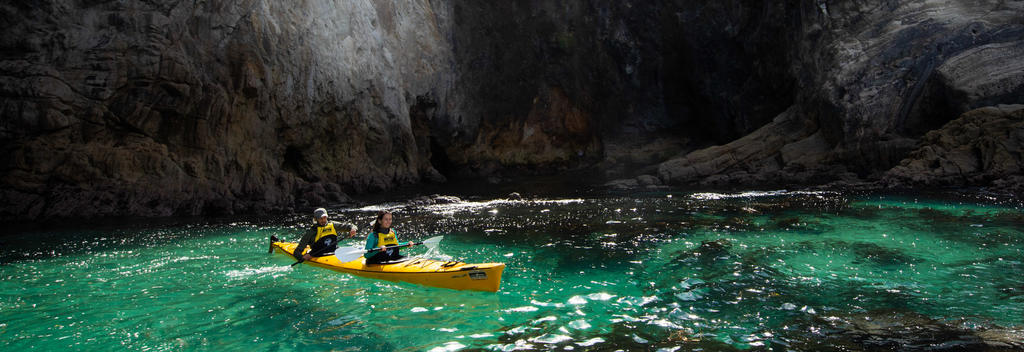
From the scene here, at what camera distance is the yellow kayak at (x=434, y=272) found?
22.9ft

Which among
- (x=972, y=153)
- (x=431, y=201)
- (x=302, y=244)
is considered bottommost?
(x=302, y=244)

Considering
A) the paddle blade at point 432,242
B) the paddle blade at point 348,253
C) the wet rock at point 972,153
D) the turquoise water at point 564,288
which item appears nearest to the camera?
the turquoise water at point 564,288

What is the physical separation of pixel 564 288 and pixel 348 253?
12.4 feet

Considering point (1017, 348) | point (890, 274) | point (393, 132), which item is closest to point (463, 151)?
point (393, 132)

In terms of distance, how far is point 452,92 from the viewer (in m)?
30.1

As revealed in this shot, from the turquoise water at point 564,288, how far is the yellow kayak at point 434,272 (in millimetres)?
169

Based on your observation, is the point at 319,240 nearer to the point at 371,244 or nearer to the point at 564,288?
the point at 371,244

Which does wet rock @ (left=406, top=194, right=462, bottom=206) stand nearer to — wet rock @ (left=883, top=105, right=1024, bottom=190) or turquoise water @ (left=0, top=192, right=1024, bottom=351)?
turquoise water @ (left=0, top=192, right=1024, bottom=351)

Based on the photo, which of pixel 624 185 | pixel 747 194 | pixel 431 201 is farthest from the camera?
pixel 624 185

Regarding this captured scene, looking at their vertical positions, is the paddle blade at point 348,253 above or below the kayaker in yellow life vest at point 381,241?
below

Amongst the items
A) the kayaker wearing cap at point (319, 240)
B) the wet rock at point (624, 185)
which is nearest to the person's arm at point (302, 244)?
the kayaker wearing cap at point (319, 240)

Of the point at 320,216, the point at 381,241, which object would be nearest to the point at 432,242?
the point at 381,241

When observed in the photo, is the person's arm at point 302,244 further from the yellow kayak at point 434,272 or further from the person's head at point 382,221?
the person's head at point 382,221

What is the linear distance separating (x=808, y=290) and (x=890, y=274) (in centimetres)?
159
